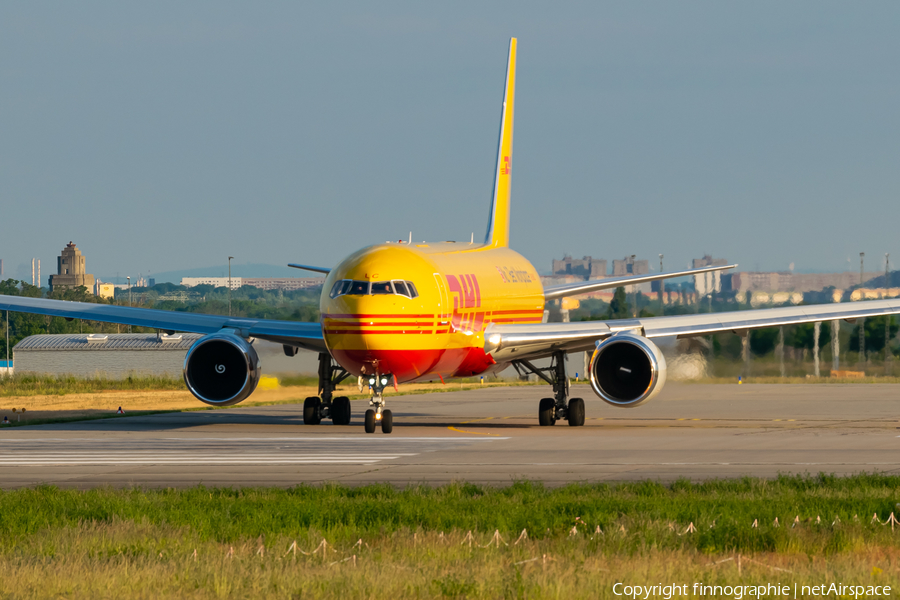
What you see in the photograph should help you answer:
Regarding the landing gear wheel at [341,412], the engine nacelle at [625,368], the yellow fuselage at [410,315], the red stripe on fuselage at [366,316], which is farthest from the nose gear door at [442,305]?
the landing gear wheel at [341,412]

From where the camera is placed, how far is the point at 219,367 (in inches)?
1113

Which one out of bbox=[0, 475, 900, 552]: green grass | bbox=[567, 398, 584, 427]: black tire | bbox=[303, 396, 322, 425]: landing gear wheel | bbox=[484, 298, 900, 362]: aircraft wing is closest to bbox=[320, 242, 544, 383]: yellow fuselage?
bbox=[484, 298, 900, 362]: aircraft wing

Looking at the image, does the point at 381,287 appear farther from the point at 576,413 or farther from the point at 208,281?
the point at 208,281

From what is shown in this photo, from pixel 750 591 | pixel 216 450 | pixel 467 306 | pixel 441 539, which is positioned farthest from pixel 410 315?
pixel 750 591

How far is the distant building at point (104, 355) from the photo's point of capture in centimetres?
7938

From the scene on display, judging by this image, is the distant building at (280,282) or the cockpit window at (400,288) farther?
the distant building at (280,282)

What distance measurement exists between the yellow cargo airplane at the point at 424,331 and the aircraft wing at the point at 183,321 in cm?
4

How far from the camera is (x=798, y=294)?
50.5 m

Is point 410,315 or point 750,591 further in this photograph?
point 410,315

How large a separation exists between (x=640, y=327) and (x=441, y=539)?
56.5 ft

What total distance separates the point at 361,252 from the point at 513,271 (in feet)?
24.3

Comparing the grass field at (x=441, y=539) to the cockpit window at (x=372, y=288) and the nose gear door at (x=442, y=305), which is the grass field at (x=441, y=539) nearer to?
the cockpit window at (x=372, y=288)

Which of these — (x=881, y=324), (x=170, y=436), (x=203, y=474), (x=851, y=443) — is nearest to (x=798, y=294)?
(x=881, y=324)

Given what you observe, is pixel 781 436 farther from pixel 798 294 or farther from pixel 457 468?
pixel 798 294
